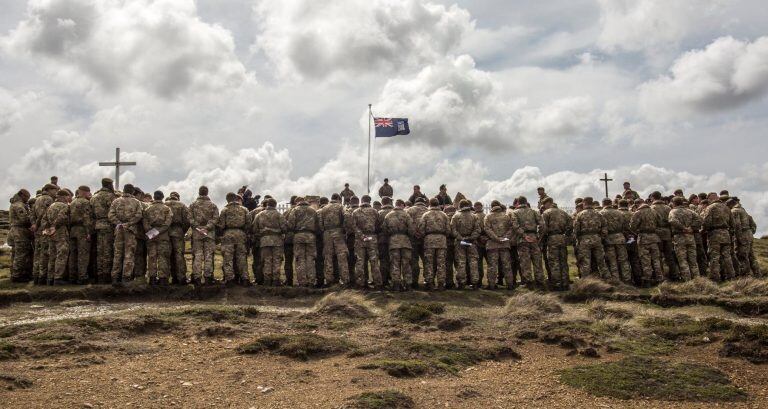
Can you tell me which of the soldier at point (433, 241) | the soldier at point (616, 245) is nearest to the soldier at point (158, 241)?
the soldier at point (433, 241)

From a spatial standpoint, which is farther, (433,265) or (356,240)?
(433,265)

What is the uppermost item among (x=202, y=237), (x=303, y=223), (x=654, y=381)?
(x=303, y=223)

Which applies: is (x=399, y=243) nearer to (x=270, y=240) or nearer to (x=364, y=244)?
(x=364, y=244)

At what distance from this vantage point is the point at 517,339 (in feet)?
40.5

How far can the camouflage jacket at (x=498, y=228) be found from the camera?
17.9 meters

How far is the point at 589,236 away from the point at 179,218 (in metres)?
12.3

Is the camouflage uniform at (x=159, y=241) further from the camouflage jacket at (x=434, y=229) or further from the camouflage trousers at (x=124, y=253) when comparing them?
the camouflage jacket at (x=434, y=229)

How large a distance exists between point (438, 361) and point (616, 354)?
11.6 ft

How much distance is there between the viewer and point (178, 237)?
17.0m

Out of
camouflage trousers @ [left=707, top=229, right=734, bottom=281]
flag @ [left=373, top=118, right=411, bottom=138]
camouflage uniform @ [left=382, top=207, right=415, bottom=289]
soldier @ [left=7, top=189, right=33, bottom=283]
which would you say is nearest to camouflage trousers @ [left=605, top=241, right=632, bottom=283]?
camouflage trousers @ [left=707, top=229, right=734, bottom=281]

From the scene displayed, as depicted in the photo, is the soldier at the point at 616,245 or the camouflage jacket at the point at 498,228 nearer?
the camouflage jacket at the point at 498,228

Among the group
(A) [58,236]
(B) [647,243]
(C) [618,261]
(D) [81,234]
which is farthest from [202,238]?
(B) [647,243]

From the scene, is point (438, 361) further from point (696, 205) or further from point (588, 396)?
point (696, 205)

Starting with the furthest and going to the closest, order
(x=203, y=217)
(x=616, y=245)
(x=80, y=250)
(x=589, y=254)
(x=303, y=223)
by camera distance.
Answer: (x=616, y=245), (x=589, y=254), (x=303, y=223), (x=203, y=217), (x=80, y=250)
